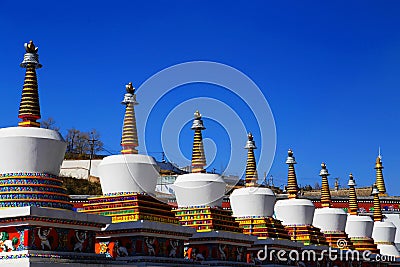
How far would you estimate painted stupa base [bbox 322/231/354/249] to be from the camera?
27406 mm

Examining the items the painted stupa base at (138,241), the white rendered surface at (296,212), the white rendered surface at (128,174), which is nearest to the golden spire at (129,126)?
the white rendered surface at (128,174)

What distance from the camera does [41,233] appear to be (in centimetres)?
1338

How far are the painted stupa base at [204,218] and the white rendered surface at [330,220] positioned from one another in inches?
354

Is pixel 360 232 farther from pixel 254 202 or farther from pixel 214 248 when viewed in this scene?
pixel 214 248

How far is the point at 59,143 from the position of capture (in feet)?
47.4

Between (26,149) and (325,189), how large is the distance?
1746 centimetres

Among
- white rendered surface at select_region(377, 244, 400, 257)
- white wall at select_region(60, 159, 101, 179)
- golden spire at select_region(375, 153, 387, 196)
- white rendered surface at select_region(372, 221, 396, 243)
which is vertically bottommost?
white rendered surface at select_region(377, 244, 400, 257)

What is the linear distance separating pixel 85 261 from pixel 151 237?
2821 mm

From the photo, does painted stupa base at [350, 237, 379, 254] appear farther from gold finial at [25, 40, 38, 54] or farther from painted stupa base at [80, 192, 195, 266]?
gold finial at [25, 40, 38, 54]

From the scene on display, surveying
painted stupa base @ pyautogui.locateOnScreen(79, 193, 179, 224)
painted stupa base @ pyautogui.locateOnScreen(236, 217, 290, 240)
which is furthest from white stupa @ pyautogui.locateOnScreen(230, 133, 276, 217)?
painted stupa base @ pyautogui.locateOnScreen(79, 193, 179, 224)

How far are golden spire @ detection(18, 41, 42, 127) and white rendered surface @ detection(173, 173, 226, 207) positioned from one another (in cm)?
623

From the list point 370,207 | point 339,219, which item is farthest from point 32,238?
point 370,207

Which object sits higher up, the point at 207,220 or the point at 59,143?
the point at 59,143

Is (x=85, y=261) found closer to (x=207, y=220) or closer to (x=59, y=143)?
(x=59, y=143)
